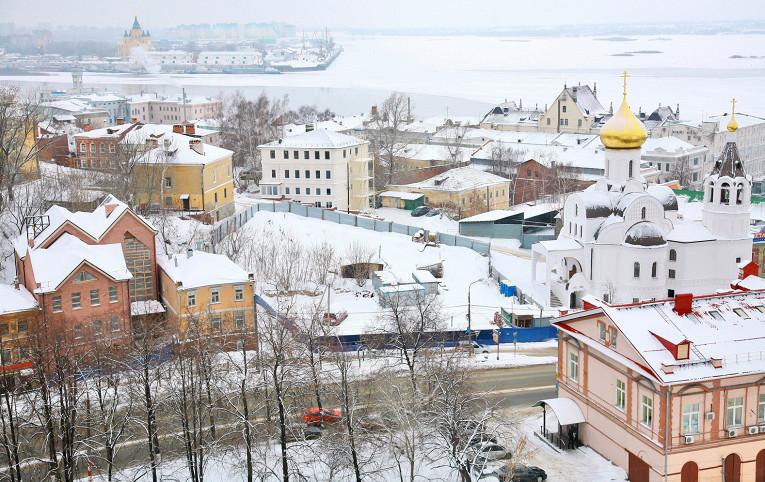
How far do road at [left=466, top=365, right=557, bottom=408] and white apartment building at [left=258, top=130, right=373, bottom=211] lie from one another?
93.9 ft

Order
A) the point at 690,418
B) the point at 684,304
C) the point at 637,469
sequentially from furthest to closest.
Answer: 1. the point at 684,304
2. the point at 637,469
3. the point at 690,418

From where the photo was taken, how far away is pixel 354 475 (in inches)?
962

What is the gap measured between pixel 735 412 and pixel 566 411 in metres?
4.54

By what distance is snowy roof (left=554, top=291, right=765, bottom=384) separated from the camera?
74.6 ft

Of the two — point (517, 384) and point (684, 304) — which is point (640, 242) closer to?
point (517, 384)

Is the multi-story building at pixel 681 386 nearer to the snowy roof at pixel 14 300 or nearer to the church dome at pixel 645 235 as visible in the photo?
A: the church dome at pixel 645 235

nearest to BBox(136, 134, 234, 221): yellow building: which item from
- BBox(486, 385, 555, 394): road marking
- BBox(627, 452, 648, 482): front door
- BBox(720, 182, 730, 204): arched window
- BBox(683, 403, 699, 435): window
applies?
BBox(486, 385, 555, 394): road marking

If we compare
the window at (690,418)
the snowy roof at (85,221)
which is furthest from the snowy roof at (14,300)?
the window at (690,418)

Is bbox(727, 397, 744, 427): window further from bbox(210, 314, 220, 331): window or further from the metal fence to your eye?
the metal fence

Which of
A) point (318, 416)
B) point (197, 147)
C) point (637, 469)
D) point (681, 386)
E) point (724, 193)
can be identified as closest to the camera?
point (681, 386)

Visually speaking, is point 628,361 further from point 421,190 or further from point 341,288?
point 421,190

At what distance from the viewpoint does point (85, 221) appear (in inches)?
1427

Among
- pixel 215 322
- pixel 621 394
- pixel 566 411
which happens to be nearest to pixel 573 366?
pixel 566 411

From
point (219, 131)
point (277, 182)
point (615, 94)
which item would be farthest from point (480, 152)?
point (615, 94)
